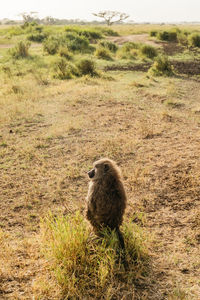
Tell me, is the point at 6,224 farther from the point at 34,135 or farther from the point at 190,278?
the point at 34,135

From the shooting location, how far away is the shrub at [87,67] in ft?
41.9

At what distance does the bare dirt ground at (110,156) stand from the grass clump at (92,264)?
153 mm

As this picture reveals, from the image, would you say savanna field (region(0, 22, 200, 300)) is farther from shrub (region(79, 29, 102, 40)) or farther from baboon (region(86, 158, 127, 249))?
shrub (region(79, 29, 102, 40))

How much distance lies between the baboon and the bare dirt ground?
2.16 ft

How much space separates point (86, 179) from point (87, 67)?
886 centimetres

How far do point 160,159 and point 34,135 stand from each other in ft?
10.4

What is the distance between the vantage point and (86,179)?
509 cm

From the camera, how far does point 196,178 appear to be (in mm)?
4734

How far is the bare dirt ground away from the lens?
2887 millimetres

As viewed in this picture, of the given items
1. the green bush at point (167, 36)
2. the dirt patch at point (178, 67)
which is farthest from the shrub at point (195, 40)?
the dirt patch at point (178, 67)

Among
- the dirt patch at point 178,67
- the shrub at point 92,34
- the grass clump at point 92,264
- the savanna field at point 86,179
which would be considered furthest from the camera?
the shrub at point 92,34

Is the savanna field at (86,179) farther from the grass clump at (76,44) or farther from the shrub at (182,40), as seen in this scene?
the shrub at (182,40)

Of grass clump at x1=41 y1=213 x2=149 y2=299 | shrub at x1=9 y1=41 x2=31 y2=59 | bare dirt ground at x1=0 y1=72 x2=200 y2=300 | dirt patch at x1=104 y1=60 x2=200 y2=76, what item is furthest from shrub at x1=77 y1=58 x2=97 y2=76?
grass clump at x1=41 y1=213 x2=149 y2=299

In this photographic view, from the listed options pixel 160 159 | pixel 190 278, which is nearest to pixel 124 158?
pixel 160 159
